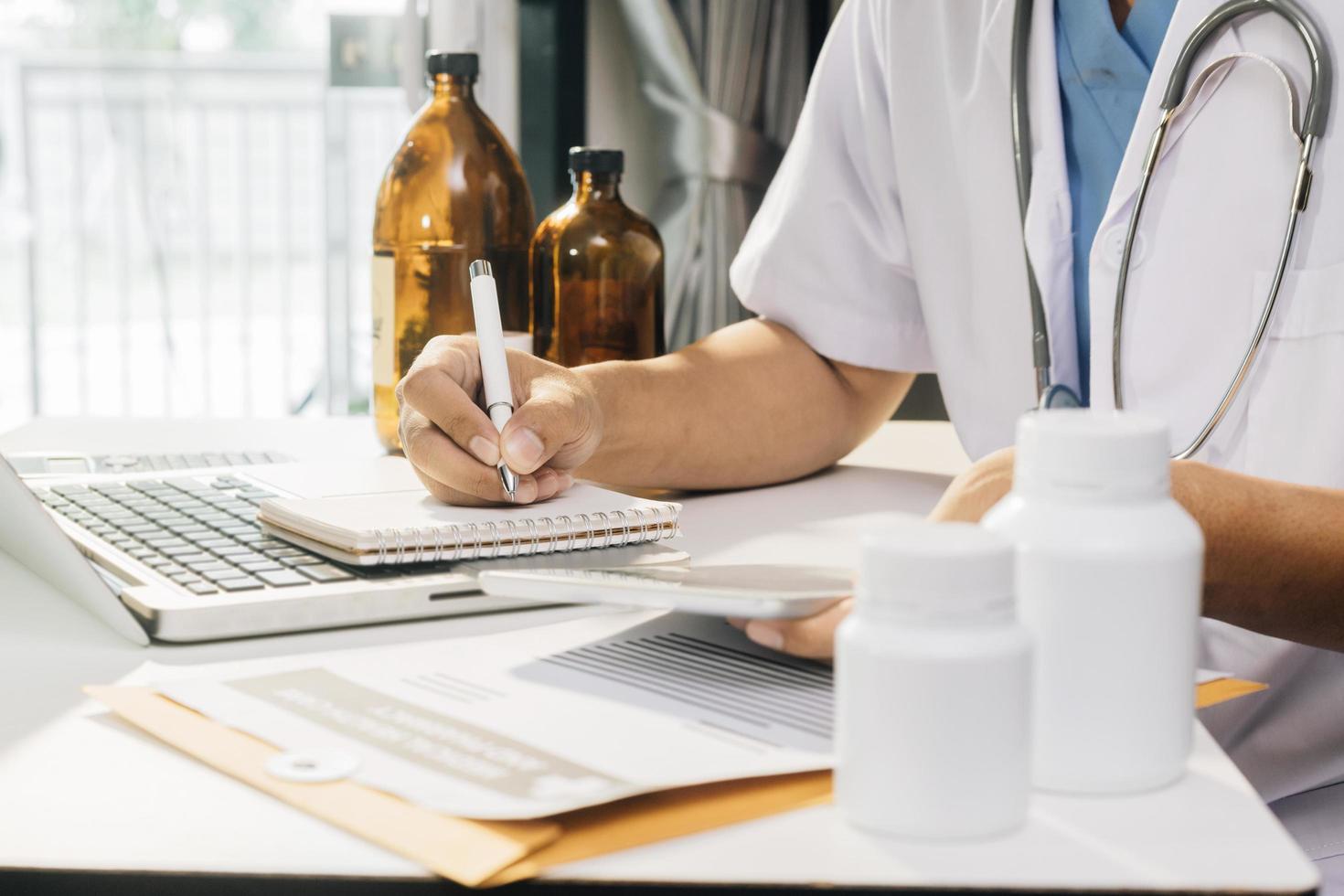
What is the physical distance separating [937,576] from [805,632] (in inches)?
7.8

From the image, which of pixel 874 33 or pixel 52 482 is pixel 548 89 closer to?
pixel 874 33

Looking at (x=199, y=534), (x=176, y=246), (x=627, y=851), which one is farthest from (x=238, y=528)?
(x=176, y=246)

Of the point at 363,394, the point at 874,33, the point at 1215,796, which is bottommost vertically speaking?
the point at 363,394

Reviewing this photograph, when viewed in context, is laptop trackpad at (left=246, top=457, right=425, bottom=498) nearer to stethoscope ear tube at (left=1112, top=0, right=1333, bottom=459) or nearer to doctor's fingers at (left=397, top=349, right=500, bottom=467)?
doctor's fingers at (left=397, top=349, right=500, bottom=467)

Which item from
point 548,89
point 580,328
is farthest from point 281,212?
point 580,328

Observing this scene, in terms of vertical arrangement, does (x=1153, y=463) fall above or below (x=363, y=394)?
above

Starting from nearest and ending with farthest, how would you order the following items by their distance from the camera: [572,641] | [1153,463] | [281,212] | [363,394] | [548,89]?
[1153,463] → [572,641] → [548,89] → [363,394] → [281,212]

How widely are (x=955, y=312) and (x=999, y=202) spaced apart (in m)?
0.10

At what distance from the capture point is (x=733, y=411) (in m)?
1.08

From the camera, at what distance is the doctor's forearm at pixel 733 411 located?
3.31ft

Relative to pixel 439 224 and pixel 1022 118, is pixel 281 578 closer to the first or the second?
pixel 439 224

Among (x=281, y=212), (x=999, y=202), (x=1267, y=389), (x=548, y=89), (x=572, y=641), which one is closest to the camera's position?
(x=572, y=641)

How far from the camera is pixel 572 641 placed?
63cm

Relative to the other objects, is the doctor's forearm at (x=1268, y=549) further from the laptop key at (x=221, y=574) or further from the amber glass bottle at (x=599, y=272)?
the amber glass bottle at (x=599, y=272)
